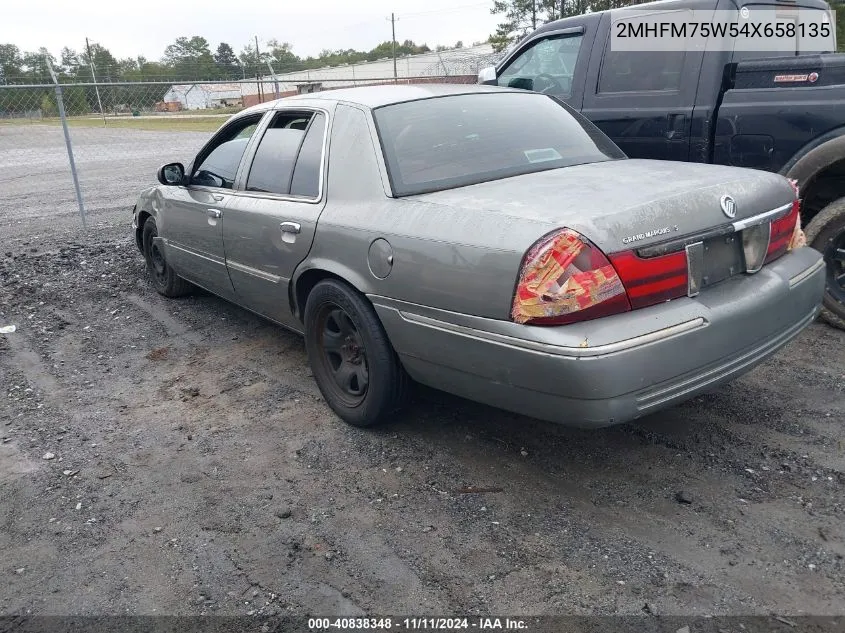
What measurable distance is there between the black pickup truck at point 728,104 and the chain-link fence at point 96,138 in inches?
241

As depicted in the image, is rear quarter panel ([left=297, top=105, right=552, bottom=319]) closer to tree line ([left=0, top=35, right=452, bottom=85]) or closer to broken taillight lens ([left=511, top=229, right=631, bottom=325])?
broken taillight lens ([left=511, top=229, right=631, bottom=325])

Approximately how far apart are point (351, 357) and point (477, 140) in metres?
1.28

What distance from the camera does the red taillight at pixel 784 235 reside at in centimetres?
327

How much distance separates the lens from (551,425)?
12.2 ft

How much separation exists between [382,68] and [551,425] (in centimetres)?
5043

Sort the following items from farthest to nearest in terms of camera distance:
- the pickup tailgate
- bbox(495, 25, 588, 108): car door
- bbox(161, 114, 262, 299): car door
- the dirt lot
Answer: bbox(495, 25, 588, 108): car door < bbox(161, 114, 262, 299): car door < the pickup tailgate < the dirt lot

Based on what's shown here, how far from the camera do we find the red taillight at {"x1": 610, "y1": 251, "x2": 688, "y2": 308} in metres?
2.69

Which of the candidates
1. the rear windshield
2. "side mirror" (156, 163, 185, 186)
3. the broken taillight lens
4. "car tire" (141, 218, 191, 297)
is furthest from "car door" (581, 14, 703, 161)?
"car tire" (141, 218, 191, 297)

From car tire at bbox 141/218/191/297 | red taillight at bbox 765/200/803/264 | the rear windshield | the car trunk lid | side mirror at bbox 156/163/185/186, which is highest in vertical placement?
the rear windshield

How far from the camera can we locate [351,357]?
377 centimetres

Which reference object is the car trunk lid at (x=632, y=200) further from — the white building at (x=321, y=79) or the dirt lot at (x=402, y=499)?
the white building at (x=321, y=79)

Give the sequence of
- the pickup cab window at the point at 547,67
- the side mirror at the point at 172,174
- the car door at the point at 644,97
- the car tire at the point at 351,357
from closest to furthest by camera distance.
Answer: the car tire at the point at 351,357 < the car door at the point at 644,97 < the side mirror at the point at 172,174 < the pickup cab window at the point at 547,67

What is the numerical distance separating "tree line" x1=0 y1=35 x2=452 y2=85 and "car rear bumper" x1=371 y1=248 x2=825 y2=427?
37.4 ft

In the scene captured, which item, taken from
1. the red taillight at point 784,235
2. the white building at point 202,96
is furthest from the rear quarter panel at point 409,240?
the white building at point 202,96
